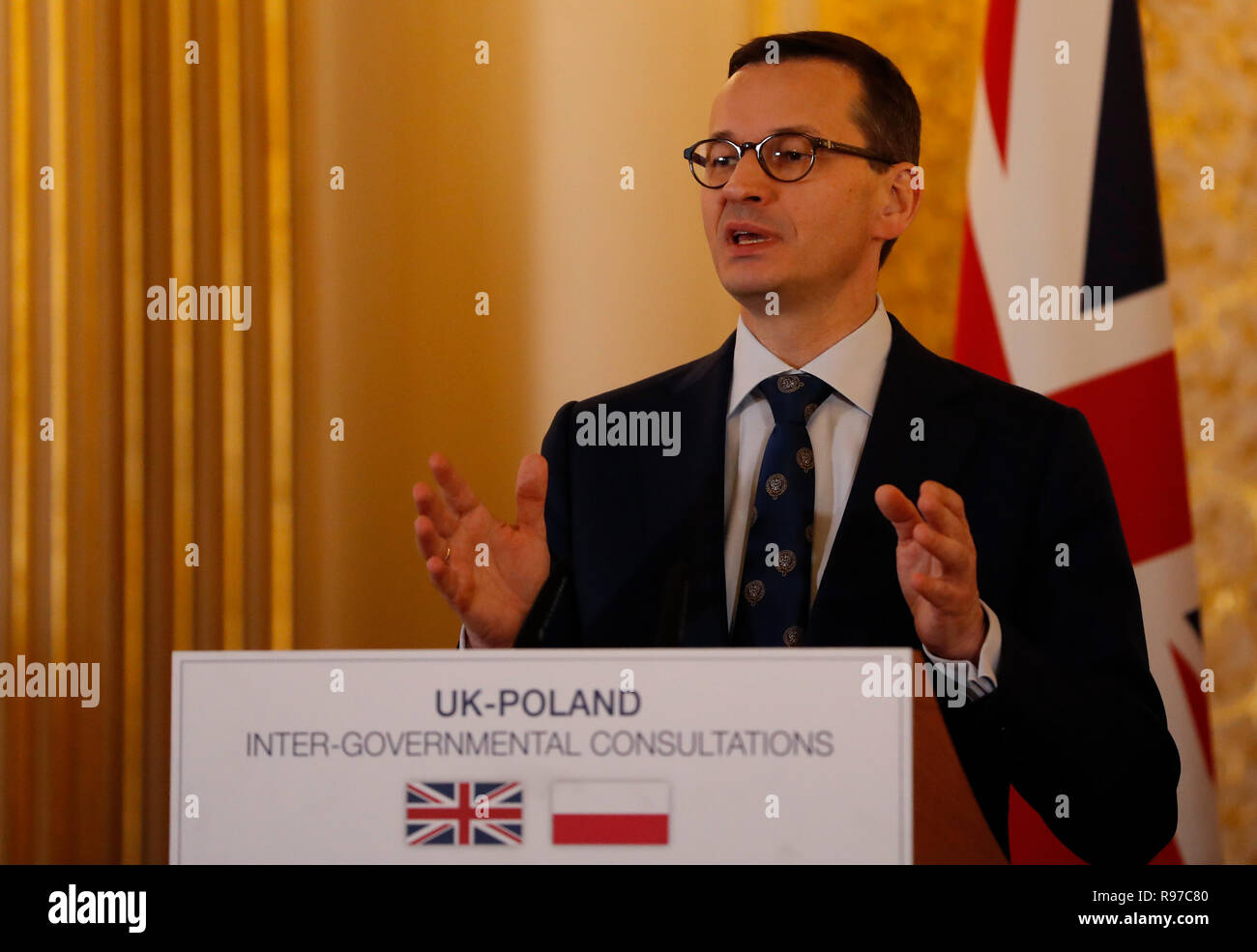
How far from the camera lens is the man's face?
1.70 m

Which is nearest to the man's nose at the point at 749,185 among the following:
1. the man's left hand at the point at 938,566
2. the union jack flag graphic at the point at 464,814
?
the man's left hand at the point at 938,566

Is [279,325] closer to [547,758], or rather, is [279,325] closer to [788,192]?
[788,192]

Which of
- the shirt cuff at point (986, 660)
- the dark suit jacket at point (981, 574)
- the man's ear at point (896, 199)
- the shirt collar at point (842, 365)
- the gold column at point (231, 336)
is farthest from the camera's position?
the gold column at point (231, 336)

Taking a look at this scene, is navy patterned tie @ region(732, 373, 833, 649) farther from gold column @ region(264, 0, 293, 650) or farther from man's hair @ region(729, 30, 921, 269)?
gold column @ region(264, 0, 293, 650)

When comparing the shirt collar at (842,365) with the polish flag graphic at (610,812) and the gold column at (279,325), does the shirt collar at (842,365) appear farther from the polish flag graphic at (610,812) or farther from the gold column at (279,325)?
the gold column at (279,325)

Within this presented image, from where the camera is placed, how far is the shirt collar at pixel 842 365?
166 cm

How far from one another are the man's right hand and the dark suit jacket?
3 cm

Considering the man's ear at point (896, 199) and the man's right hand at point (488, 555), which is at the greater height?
the man's ear at point (896, 199)

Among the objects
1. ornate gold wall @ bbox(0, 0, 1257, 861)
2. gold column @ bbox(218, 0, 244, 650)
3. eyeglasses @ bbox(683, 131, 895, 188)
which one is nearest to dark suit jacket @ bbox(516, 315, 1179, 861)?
eyeglasses @ bbox(683, 131, 895, 188)

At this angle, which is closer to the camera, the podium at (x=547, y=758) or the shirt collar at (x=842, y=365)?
the podium at (x=547, y=758)

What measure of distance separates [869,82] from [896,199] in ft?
0.58
